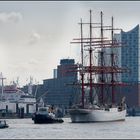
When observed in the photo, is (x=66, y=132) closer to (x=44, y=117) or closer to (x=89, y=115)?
(x=44, y=117)

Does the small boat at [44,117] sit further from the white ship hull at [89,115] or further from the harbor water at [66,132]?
the harbor water at [66,132]

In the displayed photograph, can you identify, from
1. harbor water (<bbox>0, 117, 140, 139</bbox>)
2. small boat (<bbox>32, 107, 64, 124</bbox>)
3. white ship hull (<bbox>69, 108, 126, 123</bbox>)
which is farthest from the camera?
white ship hull (<bbox>69, 108, 126, 123</bbox>)

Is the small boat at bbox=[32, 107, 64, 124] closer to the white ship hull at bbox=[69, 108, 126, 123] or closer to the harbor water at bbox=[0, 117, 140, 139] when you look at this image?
the white ship hull at bbox=[69, 108, 126, 123]

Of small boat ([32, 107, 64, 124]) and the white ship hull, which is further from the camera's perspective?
the white ship hull

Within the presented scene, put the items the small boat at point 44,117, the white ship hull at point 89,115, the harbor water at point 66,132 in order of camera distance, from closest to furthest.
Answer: the harbor water at point 66,132, the small boat at point 44,117, the white ship hull at point 89,115

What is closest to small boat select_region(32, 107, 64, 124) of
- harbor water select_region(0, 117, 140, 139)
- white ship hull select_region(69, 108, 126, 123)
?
white ship hull select_region(69, 108, 126, 123)

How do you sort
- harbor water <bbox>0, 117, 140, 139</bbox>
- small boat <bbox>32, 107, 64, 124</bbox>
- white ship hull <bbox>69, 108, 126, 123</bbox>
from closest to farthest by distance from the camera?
1. harbor water <bbox>0, 117, 140, 139</bbox>
2. small boat <bbox>32, 107, 64, 124</bbox>
3. white ship hull <bbox>69, 108, 126, 123</bbox>

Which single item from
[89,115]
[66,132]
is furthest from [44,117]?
[66,132]

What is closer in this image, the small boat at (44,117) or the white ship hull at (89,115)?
the small boat at (44,117)

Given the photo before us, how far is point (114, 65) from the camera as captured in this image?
191875mm

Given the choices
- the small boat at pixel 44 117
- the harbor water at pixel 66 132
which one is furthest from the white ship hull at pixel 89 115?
the harbor water at pixel 66 132

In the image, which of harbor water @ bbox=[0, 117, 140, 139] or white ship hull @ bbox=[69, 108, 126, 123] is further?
white ship hull @ bbox=[69, 108, 126, 123]

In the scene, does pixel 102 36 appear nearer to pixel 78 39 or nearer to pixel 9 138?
pixel 78 39

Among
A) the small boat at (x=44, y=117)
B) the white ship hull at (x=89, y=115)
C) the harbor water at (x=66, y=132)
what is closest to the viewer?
the harbor water at (x=66, y=132)
